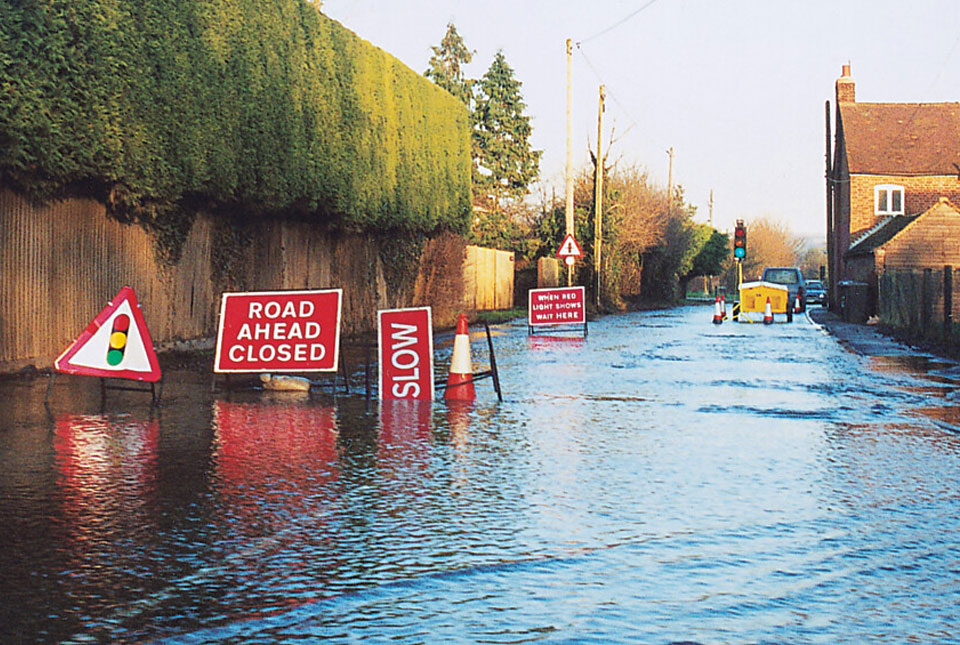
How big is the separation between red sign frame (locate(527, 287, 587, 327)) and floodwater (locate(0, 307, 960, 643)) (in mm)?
16972

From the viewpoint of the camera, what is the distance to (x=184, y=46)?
19.9 metres

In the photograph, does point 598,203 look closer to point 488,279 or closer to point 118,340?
point 488,279

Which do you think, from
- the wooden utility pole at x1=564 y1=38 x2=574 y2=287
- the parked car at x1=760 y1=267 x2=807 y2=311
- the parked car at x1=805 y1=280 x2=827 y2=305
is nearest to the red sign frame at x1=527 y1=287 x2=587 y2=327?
the wooden utility pole at x1=564 y1=38 x2=574 y2=287

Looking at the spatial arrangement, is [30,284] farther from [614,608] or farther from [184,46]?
[614,608]

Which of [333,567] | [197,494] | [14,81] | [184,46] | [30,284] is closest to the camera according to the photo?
[333,567]

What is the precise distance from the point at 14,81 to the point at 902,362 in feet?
46.6

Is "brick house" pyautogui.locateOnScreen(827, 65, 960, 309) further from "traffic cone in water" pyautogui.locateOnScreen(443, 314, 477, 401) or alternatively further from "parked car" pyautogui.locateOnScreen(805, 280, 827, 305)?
"traffic cone in water" pyautogui.locateOnScreen(443, 314, 477, 401)

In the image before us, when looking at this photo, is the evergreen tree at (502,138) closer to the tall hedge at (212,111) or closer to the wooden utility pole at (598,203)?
the wooden utility pole at (598,203)

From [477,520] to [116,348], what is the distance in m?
7.40

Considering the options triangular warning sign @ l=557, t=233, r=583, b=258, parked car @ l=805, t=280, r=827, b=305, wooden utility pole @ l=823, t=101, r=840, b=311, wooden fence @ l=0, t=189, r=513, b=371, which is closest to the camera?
wooden fence @ l=0, t=189, r=513, b=371

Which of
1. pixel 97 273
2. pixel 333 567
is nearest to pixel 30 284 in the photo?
pixel 97 273

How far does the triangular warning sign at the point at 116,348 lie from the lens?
13.5 m

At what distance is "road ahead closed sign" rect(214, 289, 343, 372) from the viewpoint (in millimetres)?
14789

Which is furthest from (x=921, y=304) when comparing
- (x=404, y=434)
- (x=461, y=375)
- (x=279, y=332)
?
(x=404, y=434)
